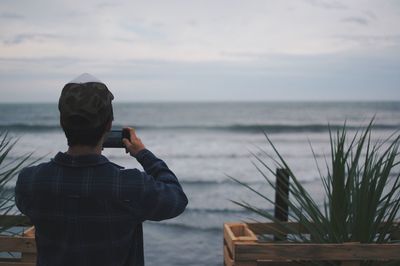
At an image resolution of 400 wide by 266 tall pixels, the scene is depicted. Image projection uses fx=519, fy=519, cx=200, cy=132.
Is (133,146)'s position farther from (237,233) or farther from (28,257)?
(237,233)

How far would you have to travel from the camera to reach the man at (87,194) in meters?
1.46

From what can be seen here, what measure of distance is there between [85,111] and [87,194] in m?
0.23

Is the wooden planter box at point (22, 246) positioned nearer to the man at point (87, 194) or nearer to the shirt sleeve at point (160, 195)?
the man at point (87, 194)

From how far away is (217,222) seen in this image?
8984 mm

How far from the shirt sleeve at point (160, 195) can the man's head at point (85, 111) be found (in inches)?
7.3

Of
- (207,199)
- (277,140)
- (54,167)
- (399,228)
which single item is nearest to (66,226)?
(54,167)

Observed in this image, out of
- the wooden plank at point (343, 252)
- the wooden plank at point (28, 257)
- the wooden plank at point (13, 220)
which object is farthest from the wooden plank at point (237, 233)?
the wooden plank at point (13, 220)

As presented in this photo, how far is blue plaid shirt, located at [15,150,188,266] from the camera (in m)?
1.47

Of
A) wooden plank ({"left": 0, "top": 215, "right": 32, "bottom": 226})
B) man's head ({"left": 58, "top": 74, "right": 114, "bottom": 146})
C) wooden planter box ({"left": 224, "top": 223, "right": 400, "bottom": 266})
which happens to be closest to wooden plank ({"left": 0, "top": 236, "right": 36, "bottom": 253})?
wooden plank ({"left": 0, "top": 215, "right": 32, "bottom": 226})

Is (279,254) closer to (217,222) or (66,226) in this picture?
(66,226)

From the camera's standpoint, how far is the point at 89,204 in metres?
1.47

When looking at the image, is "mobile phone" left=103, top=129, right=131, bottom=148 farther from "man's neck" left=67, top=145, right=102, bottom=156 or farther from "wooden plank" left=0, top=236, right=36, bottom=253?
"wooden plank" left=0, top=236, right=36, bottom=253

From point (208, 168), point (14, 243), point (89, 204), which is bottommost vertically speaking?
point (208, 168)

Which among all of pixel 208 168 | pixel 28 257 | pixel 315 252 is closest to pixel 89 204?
pixel 315 252
